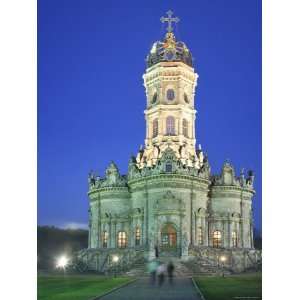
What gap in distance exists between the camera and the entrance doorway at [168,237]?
133 ft

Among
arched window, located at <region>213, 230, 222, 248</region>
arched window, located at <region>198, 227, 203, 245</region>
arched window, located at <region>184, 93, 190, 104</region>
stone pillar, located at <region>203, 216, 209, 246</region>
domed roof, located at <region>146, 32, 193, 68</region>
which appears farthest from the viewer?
arched window, located at <region>184, 93, 190, 104</region>

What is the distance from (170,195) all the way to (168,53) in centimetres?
1045

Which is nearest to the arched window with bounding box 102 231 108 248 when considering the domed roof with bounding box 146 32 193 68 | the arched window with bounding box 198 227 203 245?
the arched window with bounding box 198 227 203 245

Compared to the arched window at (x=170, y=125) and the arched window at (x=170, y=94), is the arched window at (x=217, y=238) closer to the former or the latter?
the arched window at (x=170, y=125)

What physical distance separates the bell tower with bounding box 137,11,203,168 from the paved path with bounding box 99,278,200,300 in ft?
59.1

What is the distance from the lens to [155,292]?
77.6 feet

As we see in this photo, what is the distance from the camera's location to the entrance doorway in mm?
40456

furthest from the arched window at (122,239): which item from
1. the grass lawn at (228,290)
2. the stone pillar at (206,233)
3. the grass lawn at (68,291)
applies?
the grass lawn at (228,290)

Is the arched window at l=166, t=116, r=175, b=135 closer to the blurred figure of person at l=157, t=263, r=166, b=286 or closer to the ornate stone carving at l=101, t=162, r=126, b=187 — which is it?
the ornate stone carving at l=101, t=162, r=126, b=187

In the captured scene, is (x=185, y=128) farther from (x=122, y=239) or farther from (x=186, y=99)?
(x=122, y=239)

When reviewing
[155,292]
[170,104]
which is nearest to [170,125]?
[170,104]
